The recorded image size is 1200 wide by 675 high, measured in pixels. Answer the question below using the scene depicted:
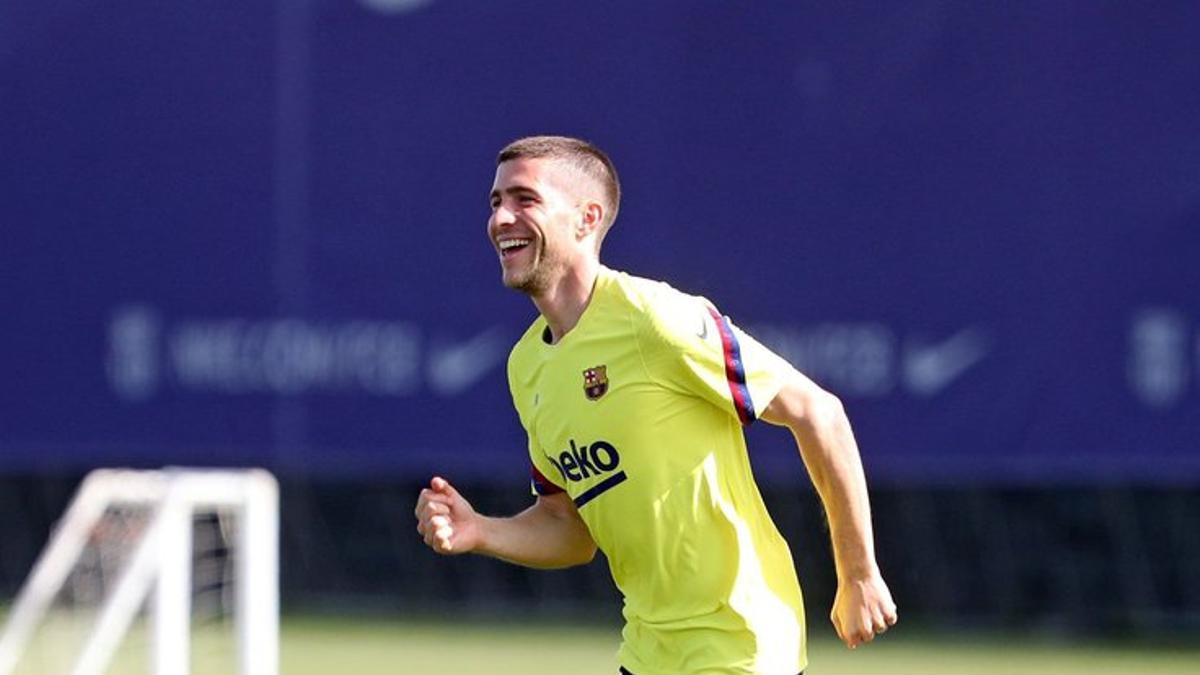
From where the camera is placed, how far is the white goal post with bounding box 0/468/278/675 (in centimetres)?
695

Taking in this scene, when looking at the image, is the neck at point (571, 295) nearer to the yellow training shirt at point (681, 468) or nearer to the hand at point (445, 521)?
the yellow training shirt at point (681, 468)

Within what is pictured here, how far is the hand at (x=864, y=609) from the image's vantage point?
5.21 m

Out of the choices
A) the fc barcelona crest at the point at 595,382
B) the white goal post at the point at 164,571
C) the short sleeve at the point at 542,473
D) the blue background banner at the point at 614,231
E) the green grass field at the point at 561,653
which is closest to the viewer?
the fc barcelona crest at the point at 595,382

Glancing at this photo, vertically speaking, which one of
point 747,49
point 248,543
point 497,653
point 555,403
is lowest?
point 555,403

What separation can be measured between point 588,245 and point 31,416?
7.55 meters

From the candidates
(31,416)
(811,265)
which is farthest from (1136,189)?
(31,416)

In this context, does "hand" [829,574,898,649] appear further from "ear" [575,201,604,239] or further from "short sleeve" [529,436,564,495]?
"ear" [575,201,604,239]

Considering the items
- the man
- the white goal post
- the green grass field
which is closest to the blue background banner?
the green grass field

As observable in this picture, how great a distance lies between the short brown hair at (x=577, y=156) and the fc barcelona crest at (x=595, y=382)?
1.20 feet

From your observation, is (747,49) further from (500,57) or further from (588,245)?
(588,245)

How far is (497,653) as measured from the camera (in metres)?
12.3

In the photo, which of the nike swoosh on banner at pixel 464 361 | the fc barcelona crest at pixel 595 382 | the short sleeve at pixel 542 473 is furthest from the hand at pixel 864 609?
the nike swoosh on banner at pixel 464 361

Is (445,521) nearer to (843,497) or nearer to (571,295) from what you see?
(571,295)

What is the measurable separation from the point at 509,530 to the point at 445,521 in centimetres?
32
